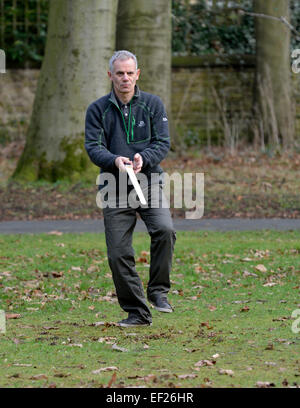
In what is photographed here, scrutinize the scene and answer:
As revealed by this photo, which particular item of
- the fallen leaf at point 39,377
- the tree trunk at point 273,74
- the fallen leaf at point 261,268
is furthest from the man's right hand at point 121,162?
the tree trunk at point 273,74

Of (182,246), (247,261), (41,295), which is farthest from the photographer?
(182,246)

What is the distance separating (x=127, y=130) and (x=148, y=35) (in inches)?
470

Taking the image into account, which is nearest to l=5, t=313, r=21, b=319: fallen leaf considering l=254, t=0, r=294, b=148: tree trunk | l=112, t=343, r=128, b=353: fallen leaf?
l=112, t=343, r=128, b=353: fallen leaf

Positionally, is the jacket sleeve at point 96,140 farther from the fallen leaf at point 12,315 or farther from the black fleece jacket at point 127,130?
the fallen leaf at point 12,315

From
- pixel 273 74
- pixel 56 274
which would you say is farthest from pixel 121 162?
pixel 273 74

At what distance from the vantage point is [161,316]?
7250 mm

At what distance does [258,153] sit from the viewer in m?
18.9

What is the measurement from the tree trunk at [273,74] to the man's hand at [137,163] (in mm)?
13994

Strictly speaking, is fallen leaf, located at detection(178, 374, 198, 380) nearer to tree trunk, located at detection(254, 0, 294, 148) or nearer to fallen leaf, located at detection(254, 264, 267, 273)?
fallen leaf, located at detection(254, 264, 267, 273)

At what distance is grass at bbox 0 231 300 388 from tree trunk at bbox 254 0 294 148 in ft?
28.6

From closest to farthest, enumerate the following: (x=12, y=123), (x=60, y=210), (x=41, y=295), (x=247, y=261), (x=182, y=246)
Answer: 1. (x=41, y=295)
2. (x=247, y=261)
3. (x=182, y=246)
4. (x=60, y=210)
5. (x=12, y=123)

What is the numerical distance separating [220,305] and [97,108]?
2342mm

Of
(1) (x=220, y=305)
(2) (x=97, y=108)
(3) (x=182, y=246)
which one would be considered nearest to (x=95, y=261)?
(3) (x=182, y=246)
